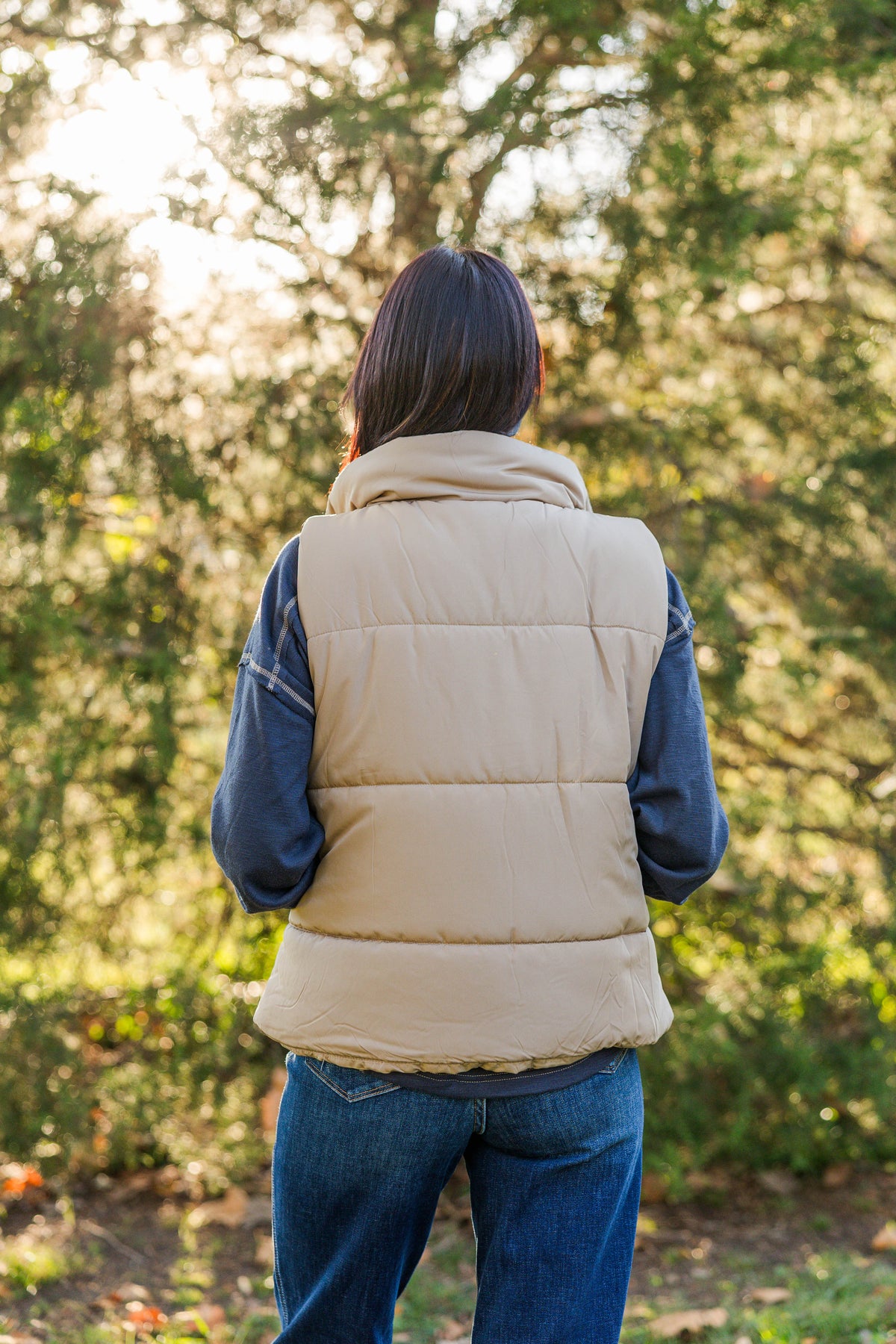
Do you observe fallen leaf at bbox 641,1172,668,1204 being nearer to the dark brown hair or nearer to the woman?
the woman

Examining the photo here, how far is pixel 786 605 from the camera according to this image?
403 centimetres

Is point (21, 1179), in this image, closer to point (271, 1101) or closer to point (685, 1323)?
point (271, 1101)

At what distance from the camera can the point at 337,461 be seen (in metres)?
3.57

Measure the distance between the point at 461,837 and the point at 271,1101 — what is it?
2.56m

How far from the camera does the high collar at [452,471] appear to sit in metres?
1.46

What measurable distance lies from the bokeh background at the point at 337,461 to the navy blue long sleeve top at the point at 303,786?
202 centimetres

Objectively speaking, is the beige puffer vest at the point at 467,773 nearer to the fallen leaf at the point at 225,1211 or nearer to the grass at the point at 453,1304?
the grass at the point at 453,1304

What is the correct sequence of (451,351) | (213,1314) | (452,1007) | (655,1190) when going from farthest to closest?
(655,1190), (213,1314), (451,351), (452,1007)

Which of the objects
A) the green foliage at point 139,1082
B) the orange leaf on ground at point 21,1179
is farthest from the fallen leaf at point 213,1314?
the orange leaf on ground at point 21,1179

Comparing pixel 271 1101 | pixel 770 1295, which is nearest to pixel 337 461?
pixel 271 1101

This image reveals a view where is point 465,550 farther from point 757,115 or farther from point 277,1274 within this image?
point 757,115

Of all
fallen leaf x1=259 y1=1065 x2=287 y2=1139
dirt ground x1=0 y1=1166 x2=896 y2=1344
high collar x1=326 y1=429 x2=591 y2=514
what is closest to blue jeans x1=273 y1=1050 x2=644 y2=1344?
high collar x1=326 y1=429 x2=591 y2=514

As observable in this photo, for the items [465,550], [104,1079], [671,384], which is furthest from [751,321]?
[104,1079]

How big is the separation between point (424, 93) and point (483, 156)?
1.00 ft
